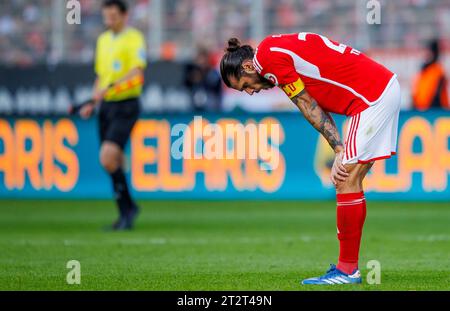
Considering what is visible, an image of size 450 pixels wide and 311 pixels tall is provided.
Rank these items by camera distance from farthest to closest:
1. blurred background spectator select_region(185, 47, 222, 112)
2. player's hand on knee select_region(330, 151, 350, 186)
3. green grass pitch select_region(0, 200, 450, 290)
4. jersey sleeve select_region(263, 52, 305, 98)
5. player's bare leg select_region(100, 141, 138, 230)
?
blurred background spectator select_region(185, 47, 222, 112) → player's bare leg select_region(100, 141, 138, 230) → green grass pitch select_region(0, 200, 450, 290) → player's hand on knee select_region(330, 151, 350, 186) → jersey sleeve select_region(263, 52, 305, 98)

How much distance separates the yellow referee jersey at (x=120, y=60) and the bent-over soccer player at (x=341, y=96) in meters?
5.05

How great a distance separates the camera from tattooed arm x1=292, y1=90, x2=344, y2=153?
24.7 feet

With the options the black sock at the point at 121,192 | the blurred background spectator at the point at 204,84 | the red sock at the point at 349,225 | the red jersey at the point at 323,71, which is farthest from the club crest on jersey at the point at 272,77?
the blurred background spectator at the point at 204,84

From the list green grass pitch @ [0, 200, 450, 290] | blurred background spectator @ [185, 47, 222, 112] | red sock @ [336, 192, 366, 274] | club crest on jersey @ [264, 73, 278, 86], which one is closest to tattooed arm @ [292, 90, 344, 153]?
Answer: club crest on jersey @ [264, 73, 278, 86]

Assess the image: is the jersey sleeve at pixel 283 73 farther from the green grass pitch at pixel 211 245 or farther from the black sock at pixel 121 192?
the black sock at pixel 121 192

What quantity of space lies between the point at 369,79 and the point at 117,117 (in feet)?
18.2

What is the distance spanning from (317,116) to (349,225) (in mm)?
836

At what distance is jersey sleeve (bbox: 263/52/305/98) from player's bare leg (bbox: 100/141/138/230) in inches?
209

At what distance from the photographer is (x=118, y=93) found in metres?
12.6

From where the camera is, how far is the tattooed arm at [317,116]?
7.54 m

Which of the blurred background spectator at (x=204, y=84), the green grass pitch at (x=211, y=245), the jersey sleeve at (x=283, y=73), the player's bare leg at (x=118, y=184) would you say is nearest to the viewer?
the jersey sleeve at (x=283, y=73)

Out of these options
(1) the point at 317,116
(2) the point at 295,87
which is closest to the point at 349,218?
(1) the point at 317,116

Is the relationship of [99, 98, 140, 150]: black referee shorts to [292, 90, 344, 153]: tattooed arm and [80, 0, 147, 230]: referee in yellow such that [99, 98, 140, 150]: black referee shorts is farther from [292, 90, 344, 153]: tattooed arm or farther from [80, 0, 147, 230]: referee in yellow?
[292, 90, 344, 153]: tattooed arm

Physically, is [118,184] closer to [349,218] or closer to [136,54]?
[136,54]
